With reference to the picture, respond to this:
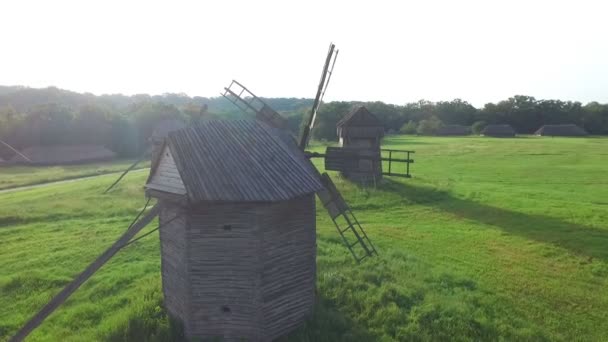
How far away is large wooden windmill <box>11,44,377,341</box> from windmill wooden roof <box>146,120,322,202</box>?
0.10 ft

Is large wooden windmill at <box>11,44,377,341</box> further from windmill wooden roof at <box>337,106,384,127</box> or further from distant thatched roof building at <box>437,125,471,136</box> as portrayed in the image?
distant thatched roof building at <box>437,125,471,136</box>

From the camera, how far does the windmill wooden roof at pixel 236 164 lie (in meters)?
10.6

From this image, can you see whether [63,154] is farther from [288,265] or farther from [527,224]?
[527,224]

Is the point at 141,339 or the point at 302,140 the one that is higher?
the point at 302,140

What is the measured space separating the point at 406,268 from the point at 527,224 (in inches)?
405

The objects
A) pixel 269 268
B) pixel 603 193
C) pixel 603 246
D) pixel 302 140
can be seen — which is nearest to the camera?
pixel 269 268

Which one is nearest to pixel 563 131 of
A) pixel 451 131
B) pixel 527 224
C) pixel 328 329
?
pixel 451 131

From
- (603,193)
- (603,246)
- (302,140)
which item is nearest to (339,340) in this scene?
(302,140)

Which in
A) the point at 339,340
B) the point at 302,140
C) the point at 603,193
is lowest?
the point at 339,340

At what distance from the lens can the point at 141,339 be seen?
11852 millimetres

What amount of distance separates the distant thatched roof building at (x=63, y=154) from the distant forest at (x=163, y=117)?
59.2 inches

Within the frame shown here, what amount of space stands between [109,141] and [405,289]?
70.4 m

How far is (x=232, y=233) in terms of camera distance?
11070mm

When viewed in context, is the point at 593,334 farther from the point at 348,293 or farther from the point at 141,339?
the point at 141,339
